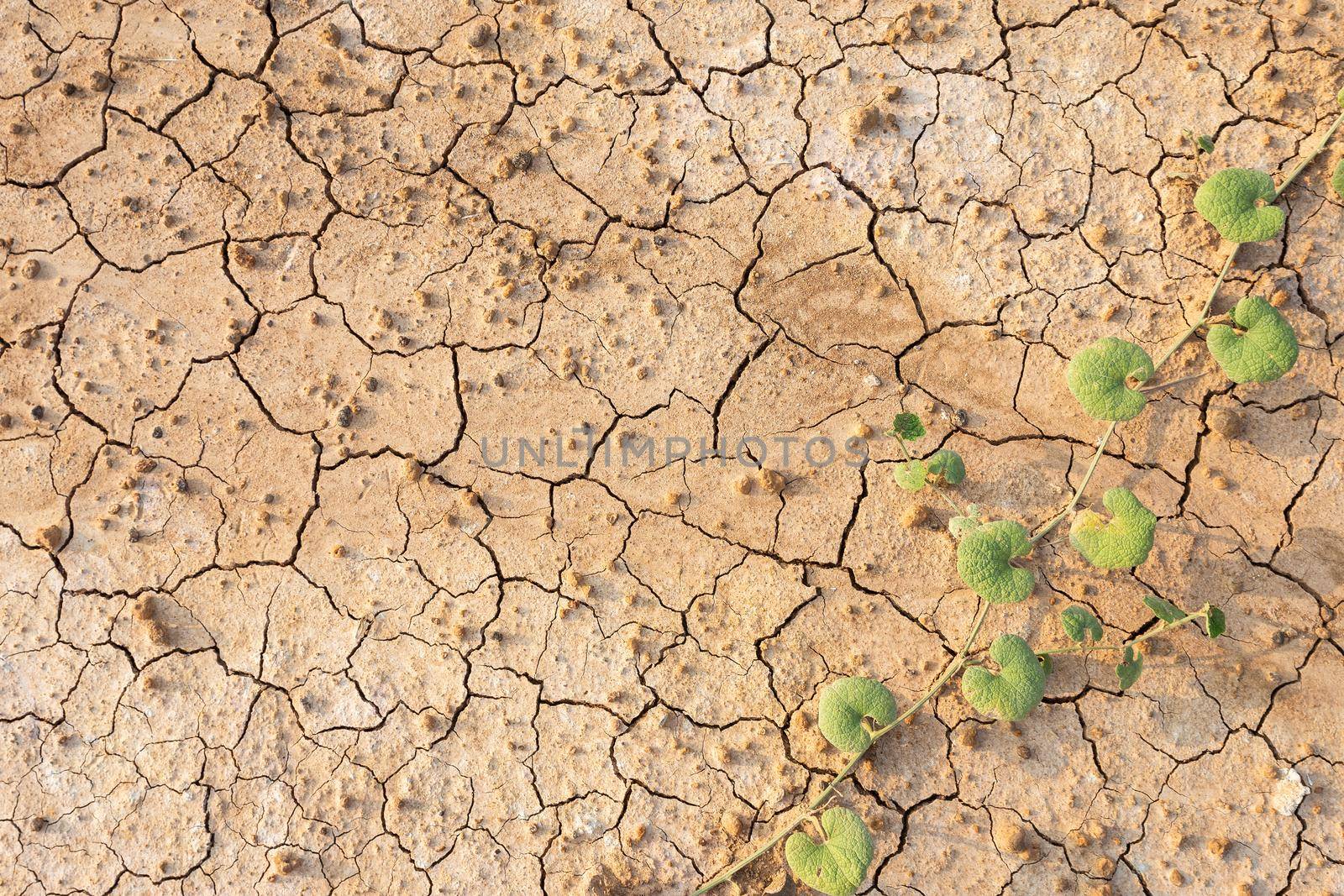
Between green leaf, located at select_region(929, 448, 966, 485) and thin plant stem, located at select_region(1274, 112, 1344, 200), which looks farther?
thin plant stem, located at select_region(1274, 112, 1344, 200)

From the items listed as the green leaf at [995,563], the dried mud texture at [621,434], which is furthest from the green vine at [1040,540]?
the dried mud texture at [621,434]

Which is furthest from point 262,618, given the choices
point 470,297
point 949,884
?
point 949,884

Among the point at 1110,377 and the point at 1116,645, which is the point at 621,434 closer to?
the point at 1110,377

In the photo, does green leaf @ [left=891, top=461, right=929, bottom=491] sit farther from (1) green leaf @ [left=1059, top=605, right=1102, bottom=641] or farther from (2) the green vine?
(1) green leaf @ [left=1059, top=605, right=1102, bottom=641]

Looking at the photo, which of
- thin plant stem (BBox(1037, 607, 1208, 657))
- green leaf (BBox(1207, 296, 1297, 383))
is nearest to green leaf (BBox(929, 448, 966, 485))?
thin plant stem (BBox(1037, 607, 1208, 657))

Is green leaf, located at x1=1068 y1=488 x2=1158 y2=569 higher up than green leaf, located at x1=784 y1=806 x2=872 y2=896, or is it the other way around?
green leaf, located at x1=1068 y1=488 x2=1158 y2=569

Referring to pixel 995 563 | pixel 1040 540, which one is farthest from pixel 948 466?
pixel 1040 540
